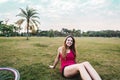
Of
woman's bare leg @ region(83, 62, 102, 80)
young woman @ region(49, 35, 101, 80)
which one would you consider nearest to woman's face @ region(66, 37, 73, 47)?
young woman @ region(49, 35, 101, 80)

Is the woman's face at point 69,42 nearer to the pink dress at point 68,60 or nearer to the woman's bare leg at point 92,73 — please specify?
the pink dress at point 68,60

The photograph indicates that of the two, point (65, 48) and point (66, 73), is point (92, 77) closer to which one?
point (66, 73)

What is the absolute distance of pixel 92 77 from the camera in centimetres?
466

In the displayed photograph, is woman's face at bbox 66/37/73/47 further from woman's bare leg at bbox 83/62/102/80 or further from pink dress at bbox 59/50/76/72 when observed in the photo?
woman's bare leg at bbox 83/62/102/80

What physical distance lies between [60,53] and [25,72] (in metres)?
1.66

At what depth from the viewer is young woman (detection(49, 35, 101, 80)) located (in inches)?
185

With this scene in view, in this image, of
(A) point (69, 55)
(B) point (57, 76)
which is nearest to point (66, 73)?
(A) point (69, 55)

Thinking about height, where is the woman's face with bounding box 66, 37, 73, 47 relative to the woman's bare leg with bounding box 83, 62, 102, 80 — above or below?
above

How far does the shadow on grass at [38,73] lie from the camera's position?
619cm

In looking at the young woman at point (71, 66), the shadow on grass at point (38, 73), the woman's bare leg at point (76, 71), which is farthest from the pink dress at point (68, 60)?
the shadow on grass at point (38, 73)

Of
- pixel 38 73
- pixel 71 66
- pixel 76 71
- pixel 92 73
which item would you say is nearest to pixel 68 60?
pixel 71 66

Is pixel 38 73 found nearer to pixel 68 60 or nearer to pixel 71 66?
pixel 68 60

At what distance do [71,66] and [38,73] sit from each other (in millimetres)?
1845

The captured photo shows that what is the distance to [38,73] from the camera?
21.7 feet
